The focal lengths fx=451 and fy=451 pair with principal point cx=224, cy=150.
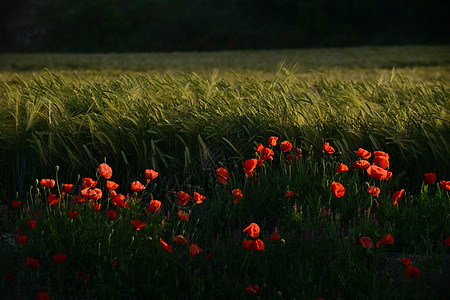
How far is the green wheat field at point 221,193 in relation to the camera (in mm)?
1670

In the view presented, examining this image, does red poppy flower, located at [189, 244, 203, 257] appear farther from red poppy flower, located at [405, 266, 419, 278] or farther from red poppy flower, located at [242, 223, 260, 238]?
red poppy flower, located at [405, 266, 419, 278]

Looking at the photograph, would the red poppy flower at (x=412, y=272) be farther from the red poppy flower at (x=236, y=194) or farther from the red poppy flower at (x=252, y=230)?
the red poppy flower at (x=236, y=194)

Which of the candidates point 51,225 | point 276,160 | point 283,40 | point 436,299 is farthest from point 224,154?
point 283,40

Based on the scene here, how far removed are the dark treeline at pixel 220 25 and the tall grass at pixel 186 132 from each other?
20.1m

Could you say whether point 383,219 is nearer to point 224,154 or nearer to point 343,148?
point 343,148

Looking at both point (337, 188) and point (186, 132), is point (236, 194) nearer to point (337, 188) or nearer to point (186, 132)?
point (337, 188)

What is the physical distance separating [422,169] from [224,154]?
3.67 ft

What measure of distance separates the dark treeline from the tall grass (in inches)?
791

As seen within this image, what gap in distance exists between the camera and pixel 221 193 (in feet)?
7.57

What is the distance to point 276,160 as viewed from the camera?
2.53m

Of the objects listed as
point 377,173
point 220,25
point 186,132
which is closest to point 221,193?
point 186,132

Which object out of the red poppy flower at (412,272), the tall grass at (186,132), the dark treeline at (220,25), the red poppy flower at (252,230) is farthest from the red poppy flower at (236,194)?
the dark treeline at (220,25)

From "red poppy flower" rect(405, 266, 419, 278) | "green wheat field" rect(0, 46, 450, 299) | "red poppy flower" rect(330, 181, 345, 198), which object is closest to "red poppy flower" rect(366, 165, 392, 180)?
"green wheat field" rect(0, 46, 450, 299)

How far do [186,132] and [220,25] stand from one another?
75.9ft
